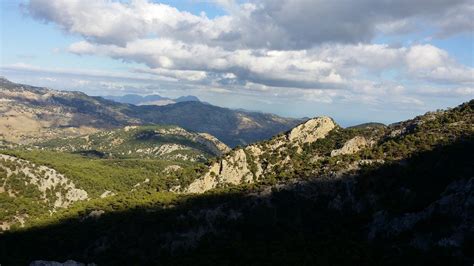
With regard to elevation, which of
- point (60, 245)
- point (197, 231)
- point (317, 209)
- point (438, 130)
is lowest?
point (60, 245)

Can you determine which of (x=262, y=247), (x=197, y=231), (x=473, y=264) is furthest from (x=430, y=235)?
(x=197, y=231)

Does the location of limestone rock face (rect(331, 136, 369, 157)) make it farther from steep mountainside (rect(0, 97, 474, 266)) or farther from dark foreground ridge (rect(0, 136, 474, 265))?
dark foreground ridge (rect(0, 136, 474, 265))

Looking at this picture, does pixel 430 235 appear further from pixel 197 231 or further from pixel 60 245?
pixel 60 245

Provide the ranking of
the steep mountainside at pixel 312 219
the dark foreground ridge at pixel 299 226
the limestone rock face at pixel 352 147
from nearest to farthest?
1. the dark foreground ridge at pixel 299 226
2. the steep mountainside at pixel 312 219
3. the limestone rock face at pixel 352 147

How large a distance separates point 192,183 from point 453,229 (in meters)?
119

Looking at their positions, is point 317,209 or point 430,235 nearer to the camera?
point 430,235

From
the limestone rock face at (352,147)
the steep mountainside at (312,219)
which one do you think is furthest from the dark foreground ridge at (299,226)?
the limestone rock face at (352,147)

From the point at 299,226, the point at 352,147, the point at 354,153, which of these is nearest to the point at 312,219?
the point at 299,226

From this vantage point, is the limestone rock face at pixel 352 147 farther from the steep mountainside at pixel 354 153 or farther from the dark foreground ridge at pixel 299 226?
the dark foreground ridge at pixel 299 226

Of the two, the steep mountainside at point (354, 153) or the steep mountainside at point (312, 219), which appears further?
the steep mountainside at point (354, 153)

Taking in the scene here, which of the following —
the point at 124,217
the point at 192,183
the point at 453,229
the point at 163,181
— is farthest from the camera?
the point at 163,181

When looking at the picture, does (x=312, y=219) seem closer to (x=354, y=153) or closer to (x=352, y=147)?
(x=354, y=153)

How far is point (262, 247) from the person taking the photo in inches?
3890

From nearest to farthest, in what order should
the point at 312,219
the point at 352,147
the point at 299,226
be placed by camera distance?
the point at 299,226 < the point at 312,219 < the point at 352,147
